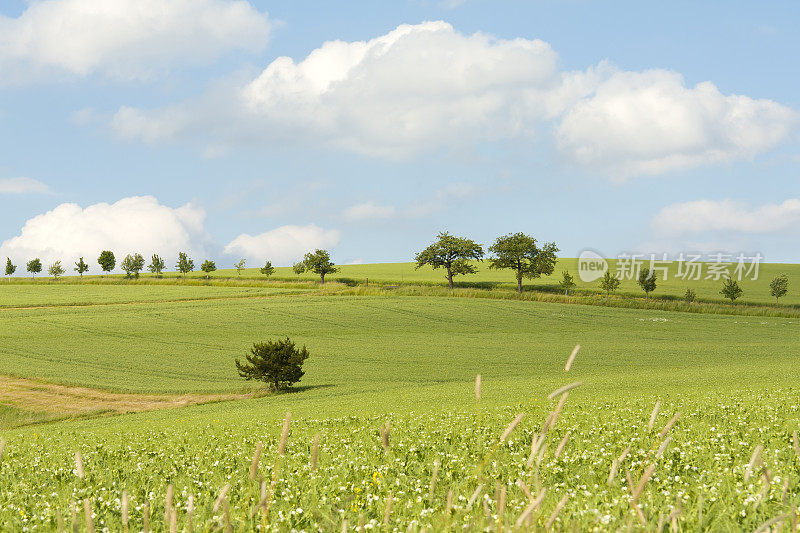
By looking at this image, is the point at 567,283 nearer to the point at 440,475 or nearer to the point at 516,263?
the point at 516,263

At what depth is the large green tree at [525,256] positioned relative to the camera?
115 m

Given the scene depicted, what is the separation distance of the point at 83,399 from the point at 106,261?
13249 centimetres

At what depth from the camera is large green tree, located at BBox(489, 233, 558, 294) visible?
114688 millimetres

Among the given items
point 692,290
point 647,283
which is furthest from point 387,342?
point 692,290

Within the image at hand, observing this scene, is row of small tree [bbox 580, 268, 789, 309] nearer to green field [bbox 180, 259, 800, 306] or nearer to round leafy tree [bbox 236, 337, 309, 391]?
green field [bbox 180, 259, 800, 306]

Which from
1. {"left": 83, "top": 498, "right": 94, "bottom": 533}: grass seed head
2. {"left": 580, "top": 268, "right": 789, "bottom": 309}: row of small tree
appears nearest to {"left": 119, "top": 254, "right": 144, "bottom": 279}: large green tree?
{"left": 580, "top": 268, "right": 789, "bottom": 309}: row of small tree

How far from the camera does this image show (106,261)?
156 metres

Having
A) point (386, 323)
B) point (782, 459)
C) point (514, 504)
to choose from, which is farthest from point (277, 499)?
point (386, 323)

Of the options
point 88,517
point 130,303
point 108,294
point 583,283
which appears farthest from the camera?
point 583,283

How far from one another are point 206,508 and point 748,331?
2906 inches

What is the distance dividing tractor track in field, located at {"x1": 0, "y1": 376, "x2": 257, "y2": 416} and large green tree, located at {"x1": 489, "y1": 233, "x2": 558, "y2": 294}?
275ft

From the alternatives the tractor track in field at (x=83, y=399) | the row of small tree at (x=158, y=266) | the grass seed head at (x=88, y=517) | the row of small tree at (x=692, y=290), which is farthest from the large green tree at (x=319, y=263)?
the grass seed head at (x=88, y=517)

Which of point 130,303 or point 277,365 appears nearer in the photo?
point 277,365

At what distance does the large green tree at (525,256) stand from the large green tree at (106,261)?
100 meters
